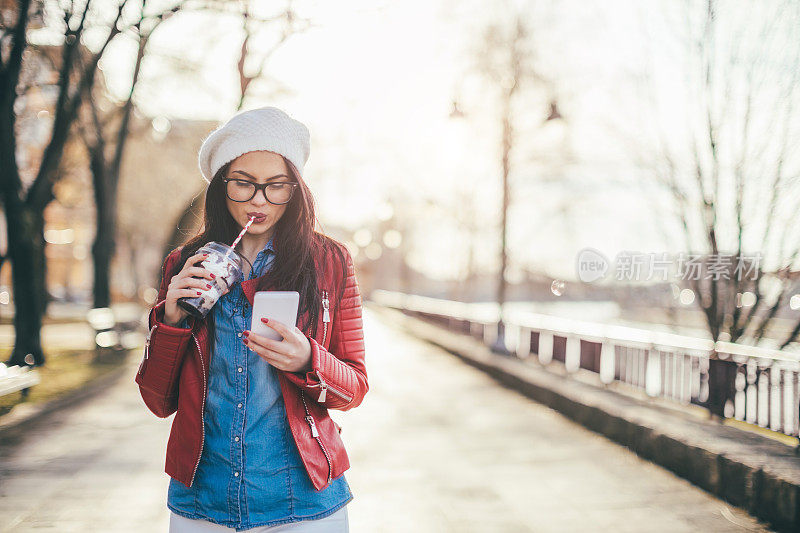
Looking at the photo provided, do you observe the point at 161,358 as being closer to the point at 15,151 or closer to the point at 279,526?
the point at 279,526

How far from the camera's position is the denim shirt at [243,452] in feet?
6.37

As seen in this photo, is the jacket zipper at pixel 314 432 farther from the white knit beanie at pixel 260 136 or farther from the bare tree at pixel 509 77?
the bare tree at pixel 509 77

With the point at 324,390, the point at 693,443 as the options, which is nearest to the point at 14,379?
the point at 693,443

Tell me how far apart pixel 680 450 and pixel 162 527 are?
14.7ft

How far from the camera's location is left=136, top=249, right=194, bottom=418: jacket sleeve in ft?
6.28

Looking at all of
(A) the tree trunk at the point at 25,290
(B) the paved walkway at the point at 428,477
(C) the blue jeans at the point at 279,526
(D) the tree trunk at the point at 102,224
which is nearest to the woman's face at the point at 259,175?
(C) the blue jeans at the point at 279,526

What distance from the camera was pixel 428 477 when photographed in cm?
665

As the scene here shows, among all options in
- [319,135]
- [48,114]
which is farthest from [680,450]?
[48,114]

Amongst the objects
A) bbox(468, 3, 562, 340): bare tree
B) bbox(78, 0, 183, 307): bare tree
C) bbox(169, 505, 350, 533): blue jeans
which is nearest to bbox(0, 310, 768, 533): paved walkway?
bbox(169, 505, 350, 533): blue jeans

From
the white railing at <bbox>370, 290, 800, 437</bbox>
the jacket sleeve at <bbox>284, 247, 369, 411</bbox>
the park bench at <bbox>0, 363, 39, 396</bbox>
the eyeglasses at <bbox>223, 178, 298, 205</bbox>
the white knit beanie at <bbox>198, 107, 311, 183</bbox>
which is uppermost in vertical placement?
the white knit beanie at <bbox>198, 107, 311, 183</bbox>

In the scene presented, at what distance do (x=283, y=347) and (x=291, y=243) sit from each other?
40 cm

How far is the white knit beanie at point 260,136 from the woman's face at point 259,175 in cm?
3

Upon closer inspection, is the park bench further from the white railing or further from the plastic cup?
the white railing

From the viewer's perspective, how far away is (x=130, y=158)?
29500 mm
